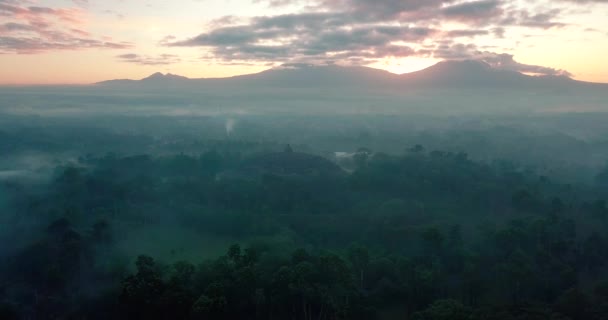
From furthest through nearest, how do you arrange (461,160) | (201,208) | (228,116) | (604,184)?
(228,116), (461,160), (604,184), (201,208)

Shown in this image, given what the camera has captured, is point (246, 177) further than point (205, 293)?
Yes

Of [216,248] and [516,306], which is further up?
[516,306]

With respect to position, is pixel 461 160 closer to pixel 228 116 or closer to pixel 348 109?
pixel 228 116

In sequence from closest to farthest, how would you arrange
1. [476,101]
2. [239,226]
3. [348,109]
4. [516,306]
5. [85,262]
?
[516,306] → [85,262] → [239,226] → [348,109] → [476,101]

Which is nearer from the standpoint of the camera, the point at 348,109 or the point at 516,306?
the point at 516,306

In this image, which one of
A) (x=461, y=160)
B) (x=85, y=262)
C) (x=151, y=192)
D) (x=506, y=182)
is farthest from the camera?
(x=461, y=160)

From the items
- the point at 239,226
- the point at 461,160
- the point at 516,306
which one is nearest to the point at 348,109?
the point at 461,160

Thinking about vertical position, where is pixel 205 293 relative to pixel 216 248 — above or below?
above

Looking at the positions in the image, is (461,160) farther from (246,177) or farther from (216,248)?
(216,248)

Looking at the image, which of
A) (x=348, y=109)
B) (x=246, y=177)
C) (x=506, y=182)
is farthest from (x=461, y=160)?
(x=348, y=109)
